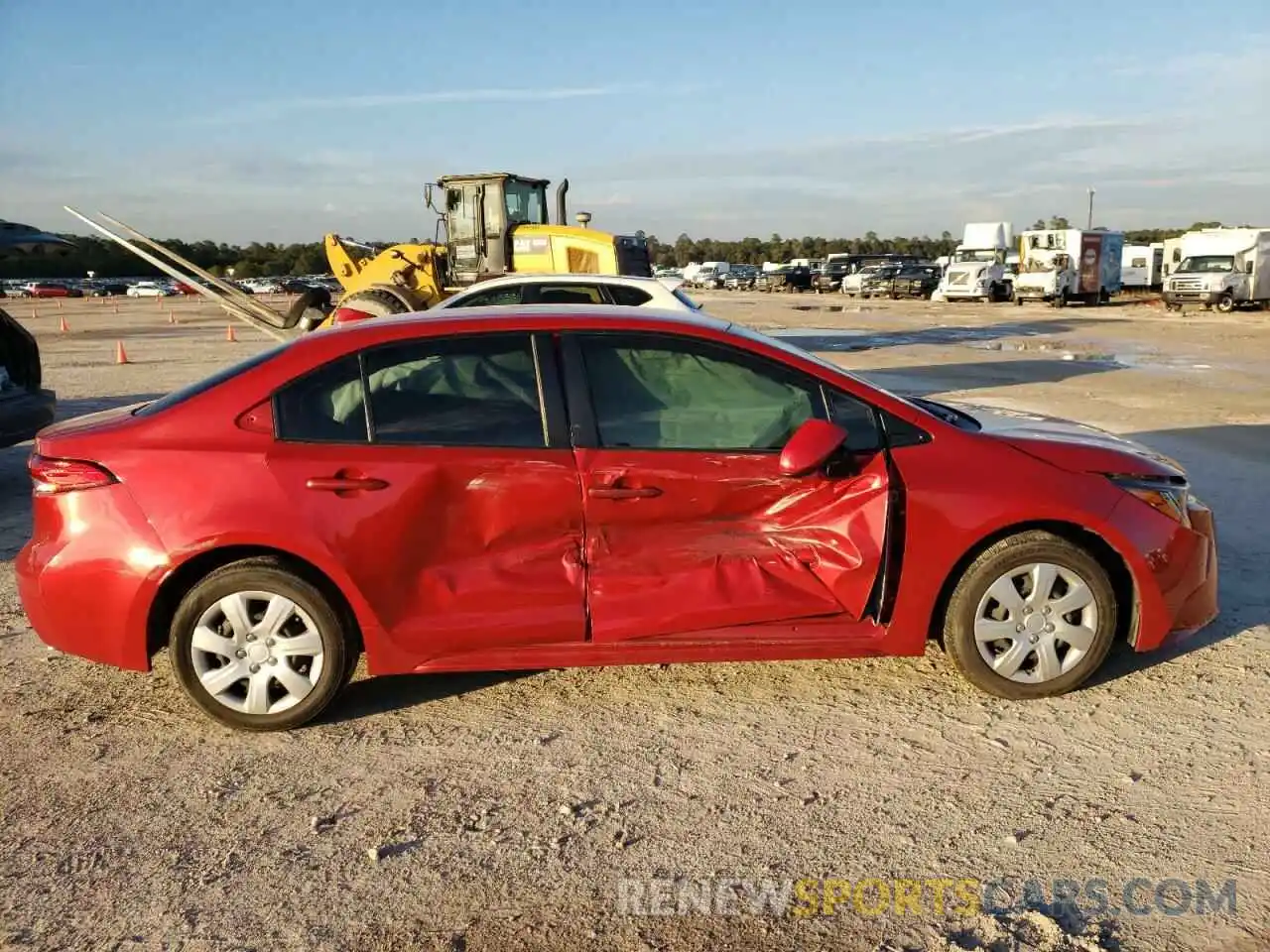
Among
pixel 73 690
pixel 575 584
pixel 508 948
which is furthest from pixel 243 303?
pixel 508 948

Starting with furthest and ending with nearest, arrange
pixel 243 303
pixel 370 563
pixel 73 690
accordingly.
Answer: pixel 243 303
pixel 73 690
pixel 370 563

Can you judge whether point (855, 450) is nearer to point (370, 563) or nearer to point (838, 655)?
point (838, 655)

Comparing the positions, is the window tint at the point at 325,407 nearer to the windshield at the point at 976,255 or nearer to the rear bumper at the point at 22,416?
the rear bumper at the point at 22,416

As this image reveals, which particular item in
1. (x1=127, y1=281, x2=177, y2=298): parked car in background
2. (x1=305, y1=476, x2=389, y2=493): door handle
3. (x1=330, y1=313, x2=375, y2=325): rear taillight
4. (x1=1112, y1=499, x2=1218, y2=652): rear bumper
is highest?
A: (x1=330, y1=313, x2=375, y2=325): rear taillight

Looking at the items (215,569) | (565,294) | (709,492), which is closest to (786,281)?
(565,294)

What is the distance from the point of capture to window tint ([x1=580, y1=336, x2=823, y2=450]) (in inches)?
162

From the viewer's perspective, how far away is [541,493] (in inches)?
157

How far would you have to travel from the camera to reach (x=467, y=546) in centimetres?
400

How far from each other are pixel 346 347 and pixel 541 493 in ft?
3.16

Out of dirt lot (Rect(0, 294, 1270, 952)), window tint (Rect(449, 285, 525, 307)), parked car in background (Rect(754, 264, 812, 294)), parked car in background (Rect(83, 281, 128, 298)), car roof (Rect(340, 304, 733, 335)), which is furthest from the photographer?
parked car in background (Rect(83, 281, 128, 298))

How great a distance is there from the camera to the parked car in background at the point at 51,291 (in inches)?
2800

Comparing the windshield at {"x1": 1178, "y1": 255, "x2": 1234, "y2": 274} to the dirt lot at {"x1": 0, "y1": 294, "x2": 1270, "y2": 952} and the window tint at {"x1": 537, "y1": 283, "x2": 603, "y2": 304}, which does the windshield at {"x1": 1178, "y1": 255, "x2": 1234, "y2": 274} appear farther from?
the dirt lot at {"x1": 0, "y1": 294, "x2": 1270, "y2": 952}

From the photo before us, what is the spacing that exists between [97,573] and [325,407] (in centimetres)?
104

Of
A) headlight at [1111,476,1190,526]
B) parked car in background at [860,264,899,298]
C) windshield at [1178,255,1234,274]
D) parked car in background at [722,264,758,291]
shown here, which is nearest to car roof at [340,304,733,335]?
headlight at [1111,476,1190,526]
